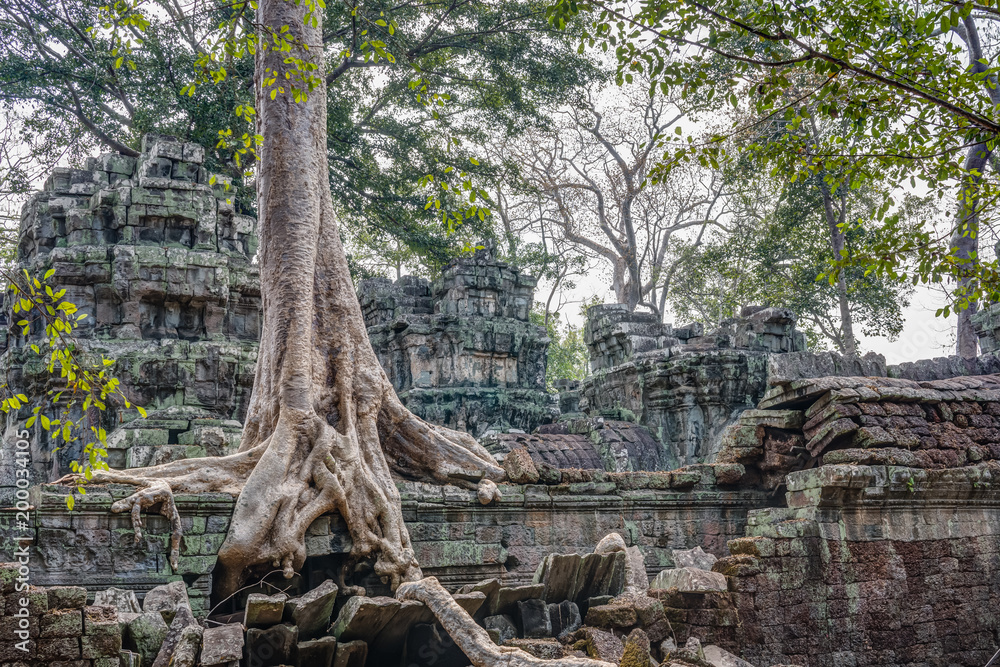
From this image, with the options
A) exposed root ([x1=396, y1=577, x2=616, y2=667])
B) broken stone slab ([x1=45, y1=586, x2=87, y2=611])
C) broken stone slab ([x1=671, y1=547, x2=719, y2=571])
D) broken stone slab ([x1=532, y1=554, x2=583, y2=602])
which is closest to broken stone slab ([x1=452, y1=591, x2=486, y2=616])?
exposed root ([x1=396, y1=577, x2=616, y2=667])

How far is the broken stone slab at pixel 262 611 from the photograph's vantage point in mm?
4828

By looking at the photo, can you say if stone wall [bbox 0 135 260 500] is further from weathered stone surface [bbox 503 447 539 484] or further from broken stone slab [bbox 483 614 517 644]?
broken stone slab [bbox 483 614 517 644]

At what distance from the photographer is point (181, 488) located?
6.04 m

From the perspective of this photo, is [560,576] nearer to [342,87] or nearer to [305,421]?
[305,421]

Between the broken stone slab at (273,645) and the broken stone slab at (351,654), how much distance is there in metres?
0.24

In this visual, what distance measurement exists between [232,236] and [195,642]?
8.41 meters

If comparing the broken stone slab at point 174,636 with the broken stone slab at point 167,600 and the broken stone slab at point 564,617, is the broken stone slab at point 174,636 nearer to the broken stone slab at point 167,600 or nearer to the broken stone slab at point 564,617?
the broken stone slab at point 167,600

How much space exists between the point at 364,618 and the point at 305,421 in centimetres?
209

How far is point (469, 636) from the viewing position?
4.84m

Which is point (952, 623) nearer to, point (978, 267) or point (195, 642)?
point (978, 267)

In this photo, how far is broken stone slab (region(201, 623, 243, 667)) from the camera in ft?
13.6

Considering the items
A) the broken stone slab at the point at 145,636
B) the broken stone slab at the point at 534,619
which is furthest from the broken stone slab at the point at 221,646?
the broken stone slab at the point at 534,619

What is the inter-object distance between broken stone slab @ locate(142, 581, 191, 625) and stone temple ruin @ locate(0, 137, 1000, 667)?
0.01m

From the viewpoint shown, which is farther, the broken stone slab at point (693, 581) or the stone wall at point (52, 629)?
the broken stone slab at point (693, 581)
